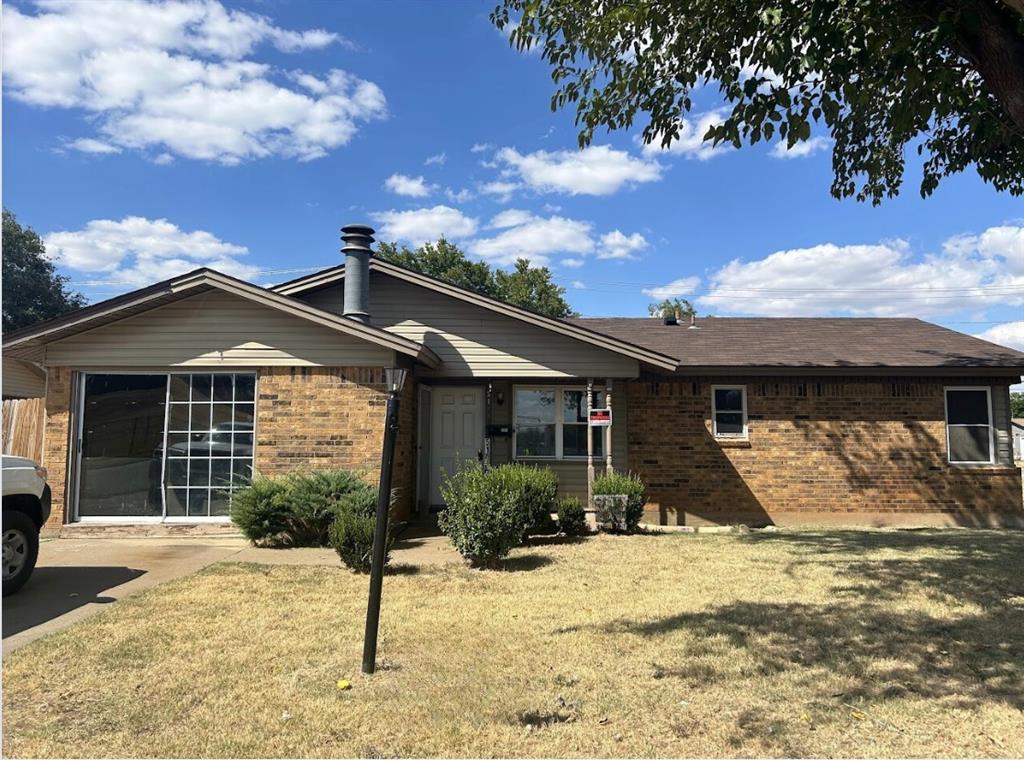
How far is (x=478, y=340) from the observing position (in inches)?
464

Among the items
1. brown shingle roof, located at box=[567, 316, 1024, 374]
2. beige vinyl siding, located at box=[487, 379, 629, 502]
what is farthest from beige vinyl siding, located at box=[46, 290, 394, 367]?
brown shingle roof, located at box=[567, 316, 1024, 374]

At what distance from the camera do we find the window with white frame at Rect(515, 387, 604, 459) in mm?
12555

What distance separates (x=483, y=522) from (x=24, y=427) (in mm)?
11630

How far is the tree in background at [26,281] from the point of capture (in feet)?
106

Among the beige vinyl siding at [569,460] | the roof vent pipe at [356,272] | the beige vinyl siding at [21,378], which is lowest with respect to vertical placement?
the beige vinyl siding at [569,460]

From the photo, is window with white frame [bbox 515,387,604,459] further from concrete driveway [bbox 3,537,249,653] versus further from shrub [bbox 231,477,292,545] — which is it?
concrete driveway [bbox 3,537,249,653]

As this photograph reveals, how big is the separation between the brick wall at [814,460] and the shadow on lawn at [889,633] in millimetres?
4225

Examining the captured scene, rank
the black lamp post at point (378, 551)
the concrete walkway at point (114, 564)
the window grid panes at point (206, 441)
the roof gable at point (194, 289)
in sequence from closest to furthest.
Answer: the black lamp post at point (378, 551) → the concrete walkway at point (114, 564) → the roof gable at point (194, 289) → the window grid panes at point (206, 441)

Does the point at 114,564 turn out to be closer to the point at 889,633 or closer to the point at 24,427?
the point at 889,633

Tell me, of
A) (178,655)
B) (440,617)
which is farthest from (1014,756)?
(178,655)

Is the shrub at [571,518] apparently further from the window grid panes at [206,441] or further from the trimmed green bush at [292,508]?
the window grid panes at [206,441]

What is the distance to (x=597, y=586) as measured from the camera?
22.7ft

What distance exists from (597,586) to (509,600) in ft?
3.47

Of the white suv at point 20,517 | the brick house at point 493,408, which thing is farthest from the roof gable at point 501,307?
the white suv at point 20,517
